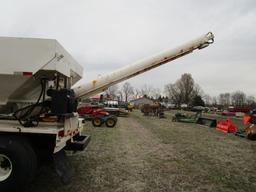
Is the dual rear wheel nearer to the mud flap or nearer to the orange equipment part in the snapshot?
the orange equipment part

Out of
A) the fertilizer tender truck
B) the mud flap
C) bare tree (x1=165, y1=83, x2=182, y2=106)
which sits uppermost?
bare tree (x1=165, y1=83, x2=182, y2=106)

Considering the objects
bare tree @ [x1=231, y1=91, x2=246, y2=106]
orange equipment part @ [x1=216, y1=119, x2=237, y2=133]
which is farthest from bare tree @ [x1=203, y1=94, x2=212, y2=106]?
orange equipment part @ [x1=216, y1=119, x2=237, y2=133]

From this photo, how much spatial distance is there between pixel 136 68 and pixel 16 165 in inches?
160

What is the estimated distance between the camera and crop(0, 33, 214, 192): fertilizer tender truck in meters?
3.38

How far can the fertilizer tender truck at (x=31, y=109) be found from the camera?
3377 millimetres

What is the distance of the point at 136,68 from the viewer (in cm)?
650

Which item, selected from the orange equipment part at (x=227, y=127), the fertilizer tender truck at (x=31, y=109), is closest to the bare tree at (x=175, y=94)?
the orange equipment part at (x=227, y=127)

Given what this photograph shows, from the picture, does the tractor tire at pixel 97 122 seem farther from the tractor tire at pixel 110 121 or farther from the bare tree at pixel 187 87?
the bare tree at pixel 187 87

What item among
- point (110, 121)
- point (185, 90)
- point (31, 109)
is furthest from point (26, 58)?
point (185, 90)

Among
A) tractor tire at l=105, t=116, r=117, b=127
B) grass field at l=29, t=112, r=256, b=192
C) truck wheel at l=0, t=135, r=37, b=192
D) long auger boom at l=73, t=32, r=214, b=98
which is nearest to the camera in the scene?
truck wheel at l=0, t=135, r=37, b=192

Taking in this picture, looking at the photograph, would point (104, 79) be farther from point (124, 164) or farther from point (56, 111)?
point (56, 111)

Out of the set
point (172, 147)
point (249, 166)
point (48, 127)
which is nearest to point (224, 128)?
point (172, 147)

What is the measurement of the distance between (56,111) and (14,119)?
862mm

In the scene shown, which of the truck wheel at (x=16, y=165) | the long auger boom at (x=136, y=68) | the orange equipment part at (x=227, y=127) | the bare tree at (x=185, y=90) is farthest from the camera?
the bare tree at (x=185, y=90)
